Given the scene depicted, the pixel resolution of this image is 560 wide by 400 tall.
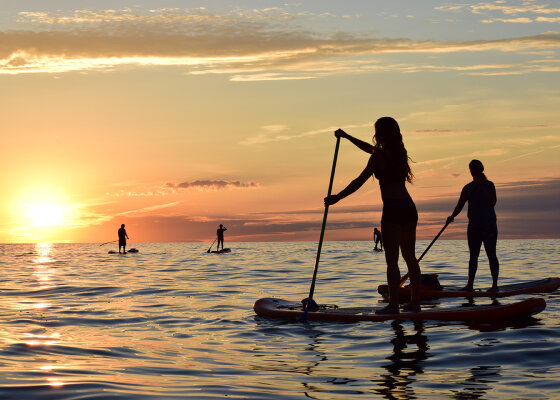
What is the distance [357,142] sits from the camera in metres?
8.56

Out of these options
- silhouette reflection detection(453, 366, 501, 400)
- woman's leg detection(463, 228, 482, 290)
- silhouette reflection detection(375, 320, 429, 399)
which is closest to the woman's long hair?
silhouette reflection detection(375, 320, 429, 399)

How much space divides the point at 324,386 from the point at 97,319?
5433 millimetres

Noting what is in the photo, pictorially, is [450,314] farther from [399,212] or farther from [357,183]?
[357,183]

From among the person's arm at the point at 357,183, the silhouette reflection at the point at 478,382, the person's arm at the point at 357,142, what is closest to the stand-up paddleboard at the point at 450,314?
the person's arm at the point at 357,183

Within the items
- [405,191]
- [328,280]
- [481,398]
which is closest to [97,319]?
[405,191]

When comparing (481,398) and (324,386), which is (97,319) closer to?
(324,386)

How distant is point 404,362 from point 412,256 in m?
2.59

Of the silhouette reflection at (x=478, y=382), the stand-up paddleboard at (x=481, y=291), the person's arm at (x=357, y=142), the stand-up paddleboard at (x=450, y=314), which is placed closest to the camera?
the silhouette reflection at (x=478, y=382)

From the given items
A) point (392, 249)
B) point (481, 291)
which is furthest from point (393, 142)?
point (481, 291)

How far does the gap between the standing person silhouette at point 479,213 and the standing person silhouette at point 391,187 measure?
3707 millimetres

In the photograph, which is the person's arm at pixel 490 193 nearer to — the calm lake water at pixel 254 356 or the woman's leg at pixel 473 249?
the woman's leg at pixel 473 249

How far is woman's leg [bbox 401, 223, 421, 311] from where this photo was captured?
8.40 metres

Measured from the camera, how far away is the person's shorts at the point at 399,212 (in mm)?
8273

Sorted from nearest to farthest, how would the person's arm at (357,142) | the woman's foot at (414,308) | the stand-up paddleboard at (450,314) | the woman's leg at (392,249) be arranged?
the stand-up paddleboard at (450,314)
the woman's leg at (392,249)
the person's arm at (357,142)
the woman's foot at (414,308)
